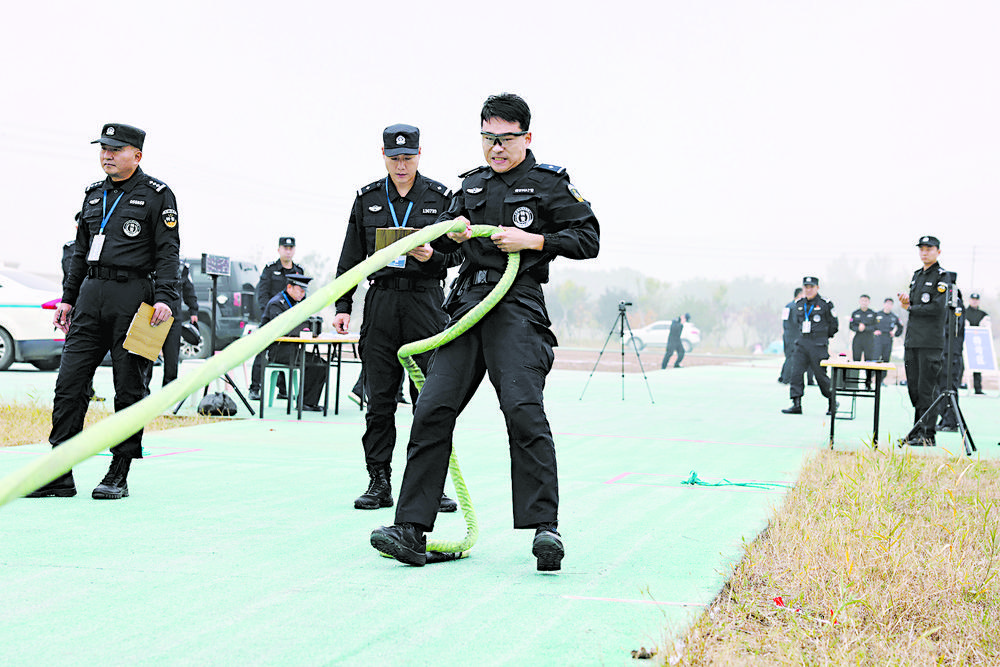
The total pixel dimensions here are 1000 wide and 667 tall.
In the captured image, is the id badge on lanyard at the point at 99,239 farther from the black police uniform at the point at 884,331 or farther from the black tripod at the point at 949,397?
the black police uniform at the point at 884,331

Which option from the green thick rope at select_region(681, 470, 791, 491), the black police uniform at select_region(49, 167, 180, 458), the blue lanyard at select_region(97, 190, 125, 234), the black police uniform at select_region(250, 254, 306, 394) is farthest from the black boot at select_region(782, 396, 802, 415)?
the blue lanyard at select_region(97, 190, 125, 234)

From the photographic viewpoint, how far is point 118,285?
5.02 metres

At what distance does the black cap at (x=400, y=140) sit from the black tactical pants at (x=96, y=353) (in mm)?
1434

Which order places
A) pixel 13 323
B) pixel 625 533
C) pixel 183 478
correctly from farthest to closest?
pixel 13 323, pixel 183 478, pixel 625 533

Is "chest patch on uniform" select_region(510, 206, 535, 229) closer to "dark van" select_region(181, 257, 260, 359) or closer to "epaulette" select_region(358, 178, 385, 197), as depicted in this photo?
"epaulette" select_region(358, 178, 385, 197)

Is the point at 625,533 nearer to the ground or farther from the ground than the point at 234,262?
nearer to the ground

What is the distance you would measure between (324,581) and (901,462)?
3994 mm

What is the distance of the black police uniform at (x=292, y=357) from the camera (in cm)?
1046

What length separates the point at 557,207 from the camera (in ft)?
12.6

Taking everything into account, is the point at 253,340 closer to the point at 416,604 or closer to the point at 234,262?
the point at 416,604

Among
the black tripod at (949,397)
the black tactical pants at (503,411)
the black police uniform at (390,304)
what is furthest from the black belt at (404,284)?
the black tripod at (949,397)

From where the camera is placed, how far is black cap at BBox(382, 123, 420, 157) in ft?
16.1

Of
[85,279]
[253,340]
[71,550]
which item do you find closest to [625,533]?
[71,550]

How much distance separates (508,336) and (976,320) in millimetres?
18071
